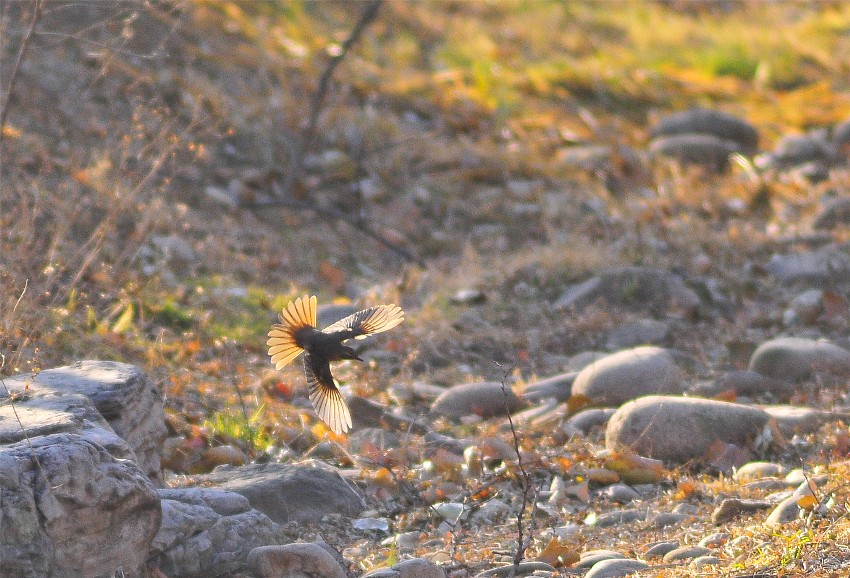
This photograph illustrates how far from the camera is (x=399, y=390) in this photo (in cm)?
512

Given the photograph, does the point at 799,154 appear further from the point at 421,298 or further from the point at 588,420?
the point at 588,420

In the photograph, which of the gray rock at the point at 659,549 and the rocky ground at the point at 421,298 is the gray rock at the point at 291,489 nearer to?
the rocky ground at the point at 421,298

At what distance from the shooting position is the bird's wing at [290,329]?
2920mm

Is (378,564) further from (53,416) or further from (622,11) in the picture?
(622,11)

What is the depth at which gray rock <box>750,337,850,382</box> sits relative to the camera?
5.19 meters

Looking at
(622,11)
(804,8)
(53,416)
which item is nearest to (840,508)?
(53,416)

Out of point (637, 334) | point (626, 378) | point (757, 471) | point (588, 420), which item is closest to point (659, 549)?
point (757, 471)

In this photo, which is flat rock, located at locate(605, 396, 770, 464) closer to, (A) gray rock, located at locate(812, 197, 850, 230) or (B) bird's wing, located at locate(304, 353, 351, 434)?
(B) bird's wing, located at locate(304, 353, 351, 434)

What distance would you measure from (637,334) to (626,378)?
1.16m

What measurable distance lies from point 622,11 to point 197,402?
1196cm

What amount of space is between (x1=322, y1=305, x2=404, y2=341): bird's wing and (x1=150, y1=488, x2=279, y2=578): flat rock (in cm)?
57

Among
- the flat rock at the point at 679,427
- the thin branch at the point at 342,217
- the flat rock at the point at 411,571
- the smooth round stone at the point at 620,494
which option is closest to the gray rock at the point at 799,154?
the thin branch at the point at 342,217

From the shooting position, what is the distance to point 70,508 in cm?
246

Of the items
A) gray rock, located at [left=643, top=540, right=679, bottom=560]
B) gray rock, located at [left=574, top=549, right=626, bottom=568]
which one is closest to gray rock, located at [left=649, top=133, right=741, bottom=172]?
gray rock, located at [left=643, top=540, right=679, bottom=560]
